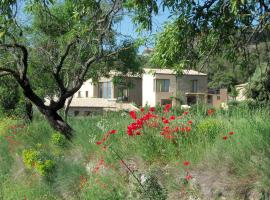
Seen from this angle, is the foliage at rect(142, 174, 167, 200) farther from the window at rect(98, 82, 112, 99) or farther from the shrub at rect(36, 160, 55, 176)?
the window at rect(98, 82, 112, 99)

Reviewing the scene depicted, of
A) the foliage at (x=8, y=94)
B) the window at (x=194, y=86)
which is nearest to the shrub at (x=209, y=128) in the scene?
the foliage at (x=8, y=94)

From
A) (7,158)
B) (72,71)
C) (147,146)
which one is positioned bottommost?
(7,158)

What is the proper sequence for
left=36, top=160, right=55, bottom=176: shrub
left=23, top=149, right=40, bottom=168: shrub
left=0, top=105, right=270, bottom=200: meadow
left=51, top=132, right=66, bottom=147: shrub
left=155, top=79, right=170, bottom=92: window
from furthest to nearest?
left=155, top=79, right=170, bottom=92: window < left=51, top=132, right=66, bottom=147: shrub < left=23, top=149, right=40, bottom=168: shrub < left=36, top=160, right=55, bottom=176: shrub < left=0, top=105, right=270, bottom=200: meadow

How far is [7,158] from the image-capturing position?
12.4m

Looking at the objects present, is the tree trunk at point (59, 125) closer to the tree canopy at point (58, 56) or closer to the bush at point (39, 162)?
Result: the tree canopy at point (58, 56)

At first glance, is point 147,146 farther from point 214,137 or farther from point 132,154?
point 214,137

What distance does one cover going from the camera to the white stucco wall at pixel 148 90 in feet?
197

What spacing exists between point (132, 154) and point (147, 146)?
1.35ft

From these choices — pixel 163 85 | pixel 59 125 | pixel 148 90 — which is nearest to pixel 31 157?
pixel 59 125

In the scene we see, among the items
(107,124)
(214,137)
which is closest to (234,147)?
(214,137)

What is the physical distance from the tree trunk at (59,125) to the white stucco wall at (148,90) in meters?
46.7

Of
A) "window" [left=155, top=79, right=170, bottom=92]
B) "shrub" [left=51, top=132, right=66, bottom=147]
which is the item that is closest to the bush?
"shrub" [left=51, top=132, right=66, bottom=147]

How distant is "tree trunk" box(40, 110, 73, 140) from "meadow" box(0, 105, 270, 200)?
15.5 inches

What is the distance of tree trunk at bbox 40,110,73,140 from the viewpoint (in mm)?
12094
